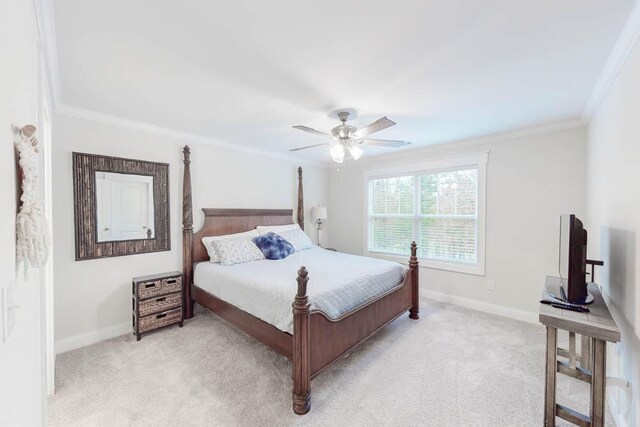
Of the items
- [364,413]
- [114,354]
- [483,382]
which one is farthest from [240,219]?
[483,382]

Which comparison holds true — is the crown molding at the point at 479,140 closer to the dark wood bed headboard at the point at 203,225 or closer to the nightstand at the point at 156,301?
the dark wood bed headboard at the point at 203,225

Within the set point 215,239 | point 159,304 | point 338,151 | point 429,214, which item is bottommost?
point 159,304

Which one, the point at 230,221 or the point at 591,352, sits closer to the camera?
the point at 591,352

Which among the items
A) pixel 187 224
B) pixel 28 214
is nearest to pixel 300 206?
pixel 187 224

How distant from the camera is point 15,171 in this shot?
0.90 m

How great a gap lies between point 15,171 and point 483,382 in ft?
9.83

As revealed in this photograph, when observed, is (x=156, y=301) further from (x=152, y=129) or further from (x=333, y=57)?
(x=333, y=57)

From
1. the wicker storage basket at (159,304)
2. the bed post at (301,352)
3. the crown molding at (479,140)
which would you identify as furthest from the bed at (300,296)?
the crown molding at (479,140)

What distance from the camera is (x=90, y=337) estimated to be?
9.05 ft

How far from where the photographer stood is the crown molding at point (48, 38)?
1330mm

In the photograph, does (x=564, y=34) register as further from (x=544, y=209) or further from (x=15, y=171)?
(x=15, y=171)

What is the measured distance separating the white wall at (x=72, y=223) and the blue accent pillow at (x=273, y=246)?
725 mm

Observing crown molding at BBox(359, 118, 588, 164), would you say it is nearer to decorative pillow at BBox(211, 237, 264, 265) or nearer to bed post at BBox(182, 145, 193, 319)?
decorative pillow at BBox(211, 237, 264, 265)

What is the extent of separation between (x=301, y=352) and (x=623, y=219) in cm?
221
